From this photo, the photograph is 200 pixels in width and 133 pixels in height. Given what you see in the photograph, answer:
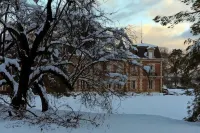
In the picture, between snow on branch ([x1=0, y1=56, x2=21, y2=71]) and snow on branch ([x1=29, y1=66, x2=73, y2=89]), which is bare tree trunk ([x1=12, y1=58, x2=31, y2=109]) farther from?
snow on branch ([x1=0, y1=56, x2=21, y2=71])

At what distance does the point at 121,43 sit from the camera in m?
16.1

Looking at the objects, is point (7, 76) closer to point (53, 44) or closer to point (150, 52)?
point (53, 44)

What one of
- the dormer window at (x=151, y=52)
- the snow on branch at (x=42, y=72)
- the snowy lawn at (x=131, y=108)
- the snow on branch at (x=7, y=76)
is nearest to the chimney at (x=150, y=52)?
the dormer window at (x=151, y=52)

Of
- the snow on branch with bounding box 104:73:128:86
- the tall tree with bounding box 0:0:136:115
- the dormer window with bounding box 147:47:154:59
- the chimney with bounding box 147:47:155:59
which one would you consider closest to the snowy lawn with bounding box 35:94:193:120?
the snow on branch with bounding box 104:73:128:86

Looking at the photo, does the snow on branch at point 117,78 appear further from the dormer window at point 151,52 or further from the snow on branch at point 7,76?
the dormer window at point 151,52

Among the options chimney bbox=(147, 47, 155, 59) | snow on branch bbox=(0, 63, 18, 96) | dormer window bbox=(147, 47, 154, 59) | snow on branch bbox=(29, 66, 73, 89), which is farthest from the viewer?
dormer window bbox=(147, 47, 154, 59)

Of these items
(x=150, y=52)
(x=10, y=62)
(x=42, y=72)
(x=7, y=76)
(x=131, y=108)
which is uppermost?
(x=150, y=52)

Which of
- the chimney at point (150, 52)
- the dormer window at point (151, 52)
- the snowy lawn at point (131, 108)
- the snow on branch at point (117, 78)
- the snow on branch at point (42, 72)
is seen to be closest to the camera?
the snow on branch at point (42, 72)

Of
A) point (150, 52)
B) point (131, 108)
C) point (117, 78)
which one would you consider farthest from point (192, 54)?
point (150, 52)

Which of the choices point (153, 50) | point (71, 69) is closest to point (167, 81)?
point (153, 50)

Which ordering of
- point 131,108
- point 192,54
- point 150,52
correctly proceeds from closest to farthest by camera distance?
point 192,54
point 131,108
point 150,52

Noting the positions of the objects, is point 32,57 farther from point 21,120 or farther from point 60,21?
point 21,120

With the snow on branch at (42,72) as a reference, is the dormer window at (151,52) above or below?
above

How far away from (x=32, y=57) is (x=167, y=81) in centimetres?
7313
